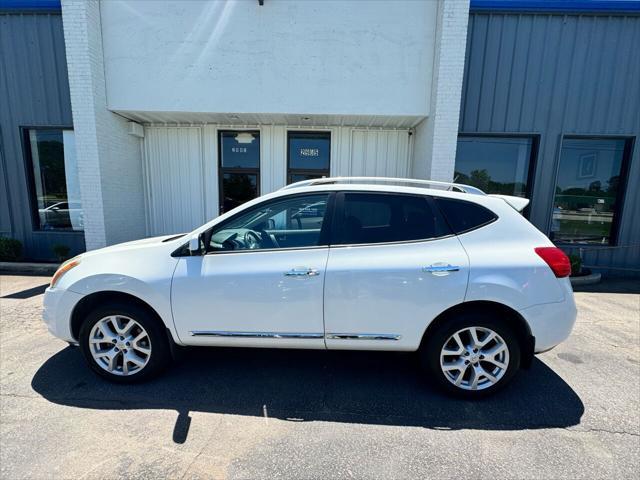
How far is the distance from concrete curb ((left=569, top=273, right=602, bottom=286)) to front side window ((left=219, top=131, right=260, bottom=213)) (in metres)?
7.35

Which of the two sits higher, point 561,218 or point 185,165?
point 185,165

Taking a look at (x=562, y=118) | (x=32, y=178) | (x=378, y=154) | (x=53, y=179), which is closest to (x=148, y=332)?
(x=378, y=154)

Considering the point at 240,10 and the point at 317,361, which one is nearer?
the point at 317,361

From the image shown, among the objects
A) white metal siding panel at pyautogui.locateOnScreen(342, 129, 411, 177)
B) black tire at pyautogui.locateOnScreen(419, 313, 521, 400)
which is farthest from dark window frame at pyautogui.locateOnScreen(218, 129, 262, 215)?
black tire at pyautogui.locateOnScreen(419, 313, 521, 400)

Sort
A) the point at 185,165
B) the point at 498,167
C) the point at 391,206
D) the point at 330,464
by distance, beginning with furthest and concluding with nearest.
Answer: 1. the point at 185,165
2. the point at 498,167
3. the point at 391,206
4. the point at 330,464

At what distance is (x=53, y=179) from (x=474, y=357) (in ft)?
31.7

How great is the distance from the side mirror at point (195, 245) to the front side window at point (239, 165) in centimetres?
544

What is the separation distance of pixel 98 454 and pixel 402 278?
248cm

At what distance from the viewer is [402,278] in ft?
8.40

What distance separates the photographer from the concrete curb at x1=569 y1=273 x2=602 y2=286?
21.5 feet

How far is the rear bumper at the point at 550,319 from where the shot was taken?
256cm

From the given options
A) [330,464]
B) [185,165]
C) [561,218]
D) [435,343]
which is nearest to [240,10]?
[185,165]

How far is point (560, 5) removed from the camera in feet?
21.2

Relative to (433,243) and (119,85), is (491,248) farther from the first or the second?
(119,85)
